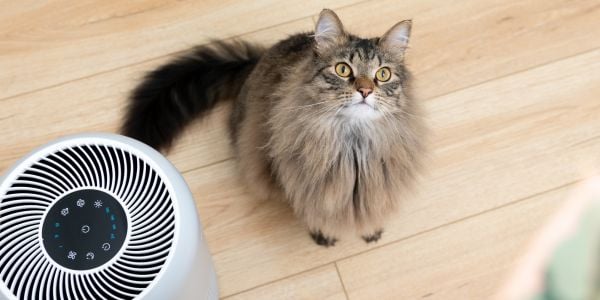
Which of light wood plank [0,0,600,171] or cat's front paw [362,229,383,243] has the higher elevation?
light wood plank [0,0,600,171]

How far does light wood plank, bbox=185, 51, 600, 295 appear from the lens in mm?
1187

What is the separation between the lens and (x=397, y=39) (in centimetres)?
93

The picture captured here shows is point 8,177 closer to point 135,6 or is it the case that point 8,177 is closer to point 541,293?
point 135,6

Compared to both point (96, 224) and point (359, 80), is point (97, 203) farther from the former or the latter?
point (359, 80)

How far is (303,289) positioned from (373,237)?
19 centimetres

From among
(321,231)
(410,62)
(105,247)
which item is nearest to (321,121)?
(321,231)

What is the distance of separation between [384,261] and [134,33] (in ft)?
2.78

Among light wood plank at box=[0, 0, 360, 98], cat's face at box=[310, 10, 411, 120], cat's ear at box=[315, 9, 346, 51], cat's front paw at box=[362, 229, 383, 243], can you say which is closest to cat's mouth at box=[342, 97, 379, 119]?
cat's face at box=[310, 10, 411, 120]

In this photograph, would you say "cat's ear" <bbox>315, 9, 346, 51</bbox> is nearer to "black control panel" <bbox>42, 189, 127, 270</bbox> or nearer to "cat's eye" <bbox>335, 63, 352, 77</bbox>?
"cat's eye" <bbox>335, 63, 352, 77</bbox>

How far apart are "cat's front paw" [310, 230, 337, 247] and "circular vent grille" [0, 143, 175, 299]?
500 mm

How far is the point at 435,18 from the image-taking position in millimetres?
1416

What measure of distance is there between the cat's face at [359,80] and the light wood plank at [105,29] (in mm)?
561

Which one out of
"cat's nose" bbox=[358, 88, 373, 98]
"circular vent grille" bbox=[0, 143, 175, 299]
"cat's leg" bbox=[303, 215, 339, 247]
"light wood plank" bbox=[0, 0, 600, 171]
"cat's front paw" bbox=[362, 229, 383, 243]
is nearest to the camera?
"circular vent grille" bbox=[0, 143, 175, 299]

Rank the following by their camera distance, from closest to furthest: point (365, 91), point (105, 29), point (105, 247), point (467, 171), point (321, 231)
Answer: point (105, 247) → point (365, 91) → point (321, 231) → point (467, 171) → point (105, 29)
